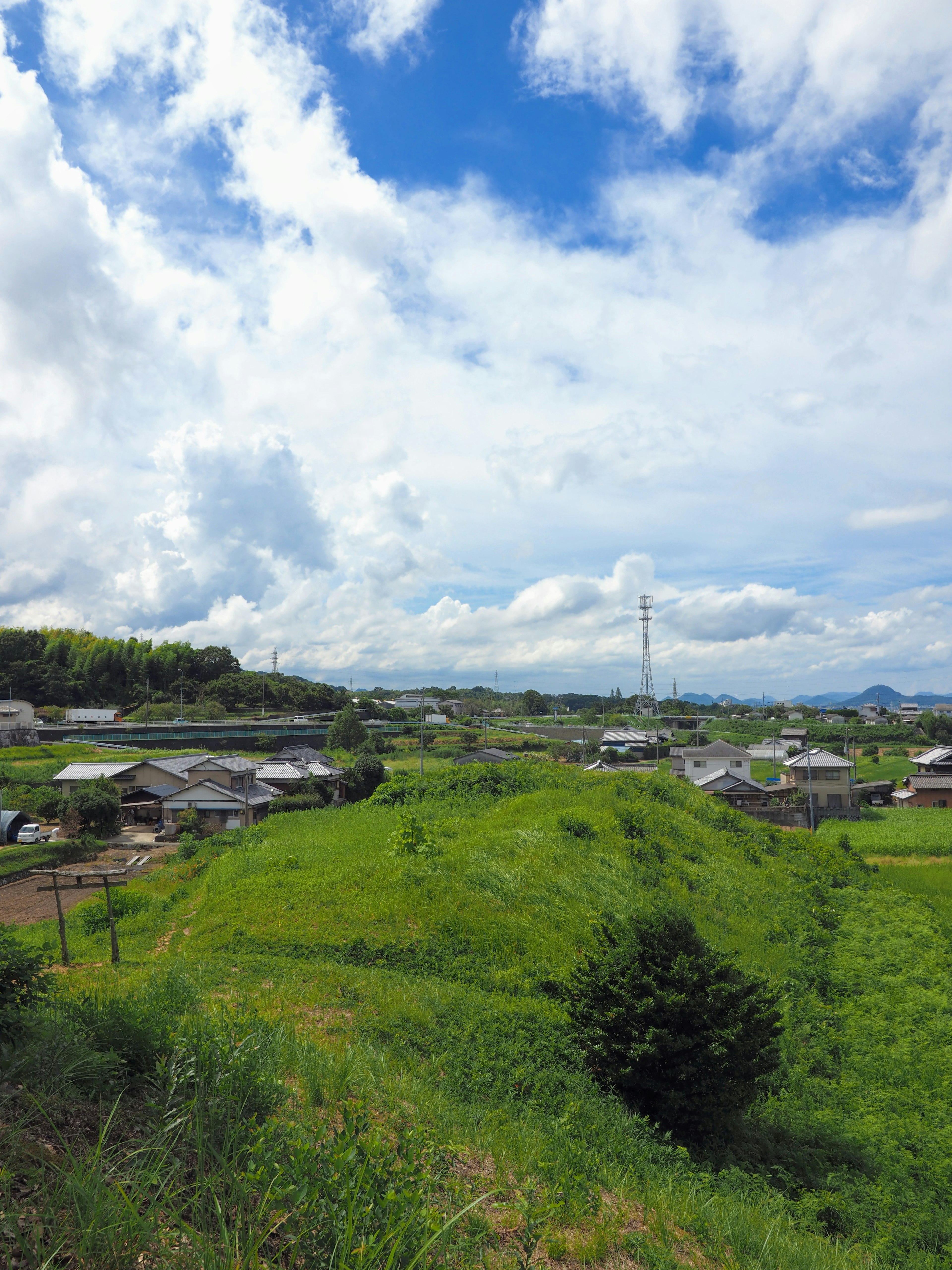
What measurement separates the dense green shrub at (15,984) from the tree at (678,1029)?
19.6 ft

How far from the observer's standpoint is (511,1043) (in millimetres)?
8031

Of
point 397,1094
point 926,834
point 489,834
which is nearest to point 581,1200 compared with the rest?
point 397,1094

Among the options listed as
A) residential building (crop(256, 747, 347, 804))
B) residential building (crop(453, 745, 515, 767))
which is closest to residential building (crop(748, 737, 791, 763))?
residential building (crop(453, 745, 515, 767))

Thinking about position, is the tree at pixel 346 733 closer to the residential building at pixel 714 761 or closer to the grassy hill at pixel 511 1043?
the residential building at pixel 714 761

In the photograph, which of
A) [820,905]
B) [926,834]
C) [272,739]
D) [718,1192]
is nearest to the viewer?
[718,1192]

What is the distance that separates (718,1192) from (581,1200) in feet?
7.11

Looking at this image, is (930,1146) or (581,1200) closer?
(581,1200)

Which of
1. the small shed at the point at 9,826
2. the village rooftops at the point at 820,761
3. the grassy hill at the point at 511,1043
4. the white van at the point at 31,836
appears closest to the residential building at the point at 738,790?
the village rooftops at the point at 820,761

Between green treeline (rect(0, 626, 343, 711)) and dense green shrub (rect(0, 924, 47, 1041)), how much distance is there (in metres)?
71.0

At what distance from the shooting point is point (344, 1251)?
2691 millimetres

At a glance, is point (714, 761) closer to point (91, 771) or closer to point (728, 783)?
point (728, 783)

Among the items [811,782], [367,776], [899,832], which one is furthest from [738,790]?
[367,776]

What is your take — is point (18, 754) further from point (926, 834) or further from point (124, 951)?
point (926, 834)

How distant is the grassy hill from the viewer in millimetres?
3826
